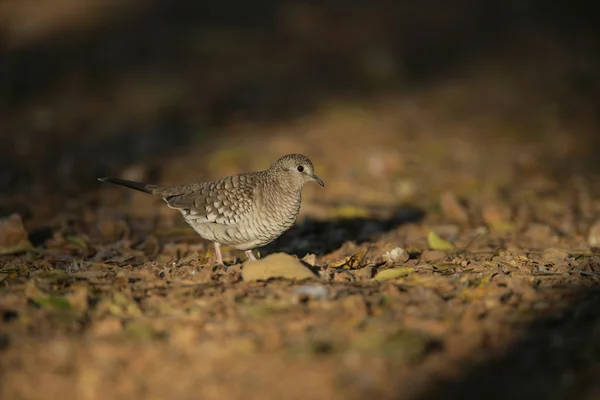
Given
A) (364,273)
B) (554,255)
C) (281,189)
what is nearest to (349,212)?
(281,189)

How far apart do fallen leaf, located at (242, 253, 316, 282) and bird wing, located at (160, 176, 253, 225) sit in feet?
2.53

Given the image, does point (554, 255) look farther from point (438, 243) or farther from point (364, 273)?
point (364, 273)

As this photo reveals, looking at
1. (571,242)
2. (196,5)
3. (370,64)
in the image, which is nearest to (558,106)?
(370,64)

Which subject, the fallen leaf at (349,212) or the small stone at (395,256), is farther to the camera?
the fallen leaf at (349,212)

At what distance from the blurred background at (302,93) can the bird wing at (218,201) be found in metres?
2.54

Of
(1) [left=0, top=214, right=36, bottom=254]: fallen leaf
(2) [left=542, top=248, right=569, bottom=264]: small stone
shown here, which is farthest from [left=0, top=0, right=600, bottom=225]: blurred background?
(2) [left=542, top=248, right=569, bottom=264]: small stone

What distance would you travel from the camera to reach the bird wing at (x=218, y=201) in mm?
6328

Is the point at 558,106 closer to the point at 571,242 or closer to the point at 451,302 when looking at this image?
the point at 571,242

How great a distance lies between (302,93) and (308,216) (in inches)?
235

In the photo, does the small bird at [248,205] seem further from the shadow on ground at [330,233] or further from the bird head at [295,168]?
the shadow on ground at [330,233]

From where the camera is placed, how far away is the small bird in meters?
6.25

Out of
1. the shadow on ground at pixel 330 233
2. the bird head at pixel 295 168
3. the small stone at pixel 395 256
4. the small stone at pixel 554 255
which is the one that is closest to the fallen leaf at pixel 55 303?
the bird head at pixel 295 168

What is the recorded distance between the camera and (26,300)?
5.20 m

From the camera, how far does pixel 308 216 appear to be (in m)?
8.77
